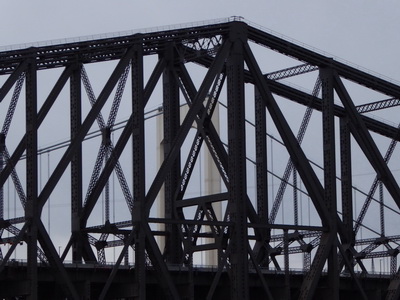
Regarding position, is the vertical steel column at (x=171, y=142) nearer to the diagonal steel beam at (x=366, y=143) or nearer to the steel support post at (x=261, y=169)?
the steel support post at (x=261, y=169)

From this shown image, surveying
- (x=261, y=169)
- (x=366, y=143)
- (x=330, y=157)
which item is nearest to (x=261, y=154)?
(x=261, y=169)

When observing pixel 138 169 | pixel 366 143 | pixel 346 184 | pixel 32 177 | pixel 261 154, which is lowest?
pixel 32 177

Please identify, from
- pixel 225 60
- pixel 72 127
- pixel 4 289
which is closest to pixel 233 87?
pixel 225 60

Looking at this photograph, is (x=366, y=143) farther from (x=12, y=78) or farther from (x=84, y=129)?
(x=12, y=78)

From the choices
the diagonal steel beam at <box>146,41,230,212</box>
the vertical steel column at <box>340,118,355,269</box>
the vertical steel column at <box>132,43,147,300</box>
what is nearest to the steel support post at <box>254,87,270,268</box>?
the vertical steel column at <box>340,118,355,269</box>

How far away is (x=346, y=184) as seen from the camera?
112 meters

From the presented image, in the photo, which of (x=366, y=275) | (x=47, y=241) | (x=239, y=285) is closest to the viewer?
(x=47, y=241)

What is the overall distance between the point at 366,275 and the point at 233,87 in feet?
66.6

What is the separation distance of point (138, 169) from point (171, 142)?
8.46m

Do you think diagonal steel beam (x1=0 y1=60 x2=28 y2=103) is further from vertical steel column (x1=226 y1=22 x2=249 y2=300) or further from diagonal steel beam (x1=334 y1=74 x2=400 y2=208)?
diagonal steel beam (x1=334 y1=74 x2=400 y2=208)

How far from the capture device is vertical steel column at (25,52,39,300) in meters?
88.3

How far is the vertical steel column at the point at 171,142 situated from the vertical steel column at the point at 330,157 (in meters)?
9.20

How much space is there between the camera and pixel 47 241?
8931 cm

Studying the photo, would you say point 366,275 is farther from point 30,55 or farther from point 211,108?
point 30,55
